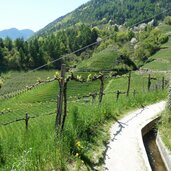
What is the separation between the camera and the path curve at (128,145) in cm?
1258

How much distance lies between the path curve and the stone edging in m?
0.85

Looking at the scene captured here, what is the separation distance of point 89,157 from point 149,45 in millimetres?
144746

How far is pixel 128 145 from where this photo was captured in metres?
14.9

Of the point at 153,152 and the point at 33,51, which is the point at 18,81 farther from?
the point at 153,152

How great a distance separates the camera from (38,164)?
10289 mm

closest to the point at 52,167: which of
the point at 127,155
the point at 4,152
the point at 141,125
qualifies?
the point at 4,152

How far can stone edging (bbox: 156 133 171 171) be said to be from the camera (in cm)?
1407

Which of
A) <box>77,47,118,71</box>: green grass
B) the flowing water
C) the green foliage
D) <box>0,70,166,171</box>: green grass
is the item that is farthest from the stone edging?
the green foliage

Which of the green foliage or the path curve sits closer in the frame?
the path curve

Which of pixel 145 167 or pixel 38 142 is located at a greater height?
pixel 38 142

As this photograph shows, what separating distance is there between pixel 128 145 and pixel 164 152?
149cm

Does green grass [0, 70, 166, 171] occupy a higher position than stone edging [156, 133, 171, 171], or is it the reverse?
green grass [0, 70, 166, 171]

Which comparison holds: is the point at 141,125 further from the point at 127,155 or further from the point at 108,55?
the point at 108,55

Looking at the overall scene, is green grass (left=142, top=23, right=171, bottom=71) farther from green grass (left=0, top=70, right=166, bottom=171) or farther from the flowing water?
green grass (left=0, top=70, right=166, bottom=171)
